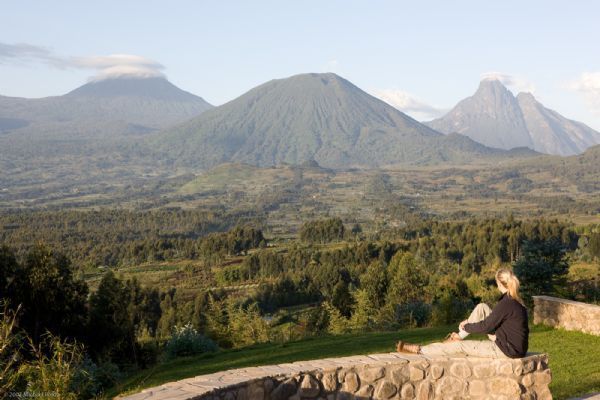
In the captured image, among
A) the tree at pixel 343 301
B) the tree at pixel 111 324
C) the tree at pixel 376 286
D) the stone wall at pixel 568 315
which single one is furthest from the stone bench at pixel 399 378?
the tree at pixel 376 286

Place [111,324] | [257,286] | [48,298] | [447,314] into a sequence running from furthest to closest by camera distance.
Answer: [257,286], [111,324], [48,298], [447,314]

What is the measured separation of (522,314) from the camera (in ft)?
31.3

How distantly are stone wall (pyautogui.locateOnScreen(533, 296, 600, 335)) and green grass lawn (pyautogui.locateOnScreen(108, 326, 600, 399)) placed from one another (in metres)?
0.33

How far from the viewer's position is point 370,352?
60.7ft

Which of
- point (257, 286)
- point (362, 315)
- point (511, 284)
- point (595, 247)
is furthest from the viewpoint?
point (257, 286)

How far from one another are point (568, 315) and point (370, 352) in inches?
246

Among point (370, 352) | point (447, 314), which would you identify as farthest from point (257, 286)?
point (370, 352)

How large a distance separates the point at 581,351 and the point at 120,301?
1330 inches

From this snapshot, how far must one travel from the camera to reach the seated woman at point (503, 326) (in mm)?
9586

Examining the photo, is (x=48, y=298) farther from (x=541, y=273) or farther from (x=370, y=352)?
(x=541, y=273)

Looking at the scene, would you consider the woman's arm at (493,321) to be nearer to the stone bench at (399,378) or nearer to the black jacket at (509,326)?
the black jacket at (509,326)

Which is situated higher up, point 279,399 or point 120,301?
point 279,399

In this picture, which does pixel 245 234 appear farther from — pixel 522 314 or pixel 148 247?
pixel 522 314

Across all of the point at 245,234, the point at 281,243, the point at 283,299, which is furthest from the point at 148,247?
the point at 283,299
